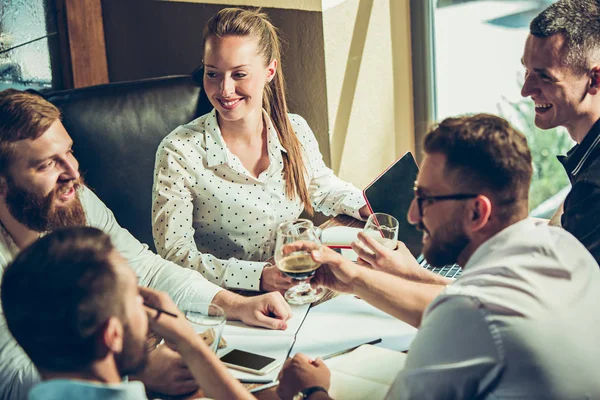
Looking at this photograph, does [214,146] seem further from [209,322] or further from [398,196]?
[209,322]

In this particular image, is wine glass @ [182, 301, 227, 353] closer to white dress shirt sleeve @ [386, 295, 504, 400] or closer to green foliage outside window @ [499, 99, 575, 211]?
white dress shirt sleeve @ [386, 295, 504, 400]

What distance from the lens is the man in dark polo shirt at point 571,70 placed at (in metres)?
1.78

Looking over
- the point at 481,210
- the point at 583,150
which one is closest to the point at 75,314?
the point at 481,210

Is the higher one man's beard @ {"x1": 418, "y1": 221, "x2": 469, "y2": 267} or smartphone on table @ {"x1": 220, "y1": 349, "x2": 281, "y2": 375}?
man's beard @ {"x1": 418, "y1": 221, "x2": 469, "y2": 267}

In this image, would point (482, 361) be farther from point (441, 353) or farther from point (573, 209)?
point (573, 209)

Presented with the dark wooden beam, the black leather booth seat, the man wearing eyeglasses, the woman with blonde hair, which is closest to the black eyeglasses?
the man wearing eyeglasses

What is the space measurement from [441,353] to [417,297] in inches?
18.5

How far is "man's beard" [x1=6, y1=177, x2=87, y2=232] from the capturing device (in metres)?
1.60

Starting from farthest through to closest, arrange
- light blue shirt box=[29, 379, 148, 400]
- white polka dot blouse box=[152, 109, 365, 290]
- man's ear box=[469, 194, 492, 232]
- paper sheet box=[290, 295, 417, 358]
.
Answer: white polka dot blouse box=[152, 109, 365, 290]
paper sheet box=[290, 295, 417, 358]
man's ear box=[469, 194, 492, 232]
light blue shirt box=[29, 379, 148, 400]

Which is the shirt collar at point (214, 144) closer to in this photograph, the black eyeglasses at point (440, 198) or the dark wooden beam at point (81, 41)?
the black eyeglasses at point (440, 198)

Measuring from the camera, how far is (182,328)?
1.14 meters

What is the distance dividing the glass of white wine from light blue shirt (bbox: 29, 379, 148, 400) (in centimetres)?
85

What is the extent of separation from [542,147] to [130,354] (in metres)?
2.21

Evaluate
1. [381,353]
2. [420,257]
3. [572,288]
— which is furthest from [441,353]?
[420,257]
